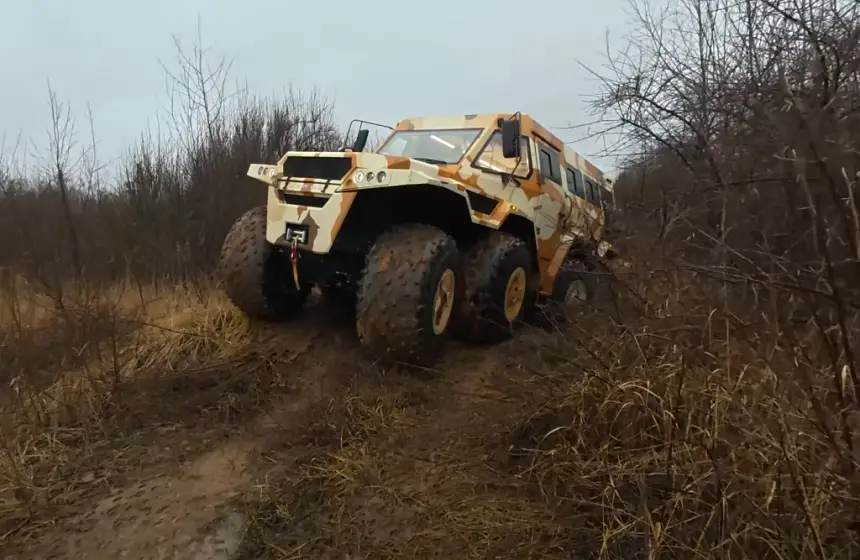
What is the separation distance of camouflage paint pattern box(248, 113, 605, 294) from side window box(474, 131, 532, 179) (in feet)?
0.11

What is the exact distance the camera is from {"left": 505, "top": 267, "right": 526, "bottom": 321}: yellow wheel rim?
5.63m

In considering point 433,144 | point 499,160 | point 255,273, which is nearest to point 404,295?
point 255,273

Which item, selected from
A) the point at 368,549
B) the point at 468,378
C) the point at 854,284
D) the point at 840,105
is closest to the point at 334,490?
the point at 368,549

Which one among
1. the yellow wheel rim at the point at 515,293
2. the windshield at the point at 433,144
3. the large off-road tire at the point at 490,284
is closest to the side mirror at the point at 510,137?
the windshield at the point at 433,144

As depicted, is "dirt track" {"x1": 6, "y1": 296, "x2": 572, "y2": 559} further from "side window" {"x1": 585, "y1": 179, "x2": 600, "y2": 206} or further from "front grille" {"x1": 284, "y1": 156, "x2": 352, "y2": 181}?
"side window" {"x1": 585, "y1": 179, "x2": 600, "y2": 206}

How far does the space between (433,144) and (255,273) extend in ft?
7.00

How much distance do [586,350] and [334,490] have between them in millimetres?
1685

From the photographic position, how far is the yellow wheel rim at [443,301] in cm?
479

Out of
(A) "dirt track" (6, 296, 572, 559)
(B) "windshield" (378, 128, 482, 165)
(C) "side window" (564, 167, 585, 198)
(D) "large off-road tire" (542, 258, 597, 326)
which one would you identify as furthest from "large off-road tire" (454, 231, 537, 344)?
(C) "side window" (564, 167, 585, 198)

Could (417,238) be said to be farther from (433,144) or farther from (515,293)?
(433,144)

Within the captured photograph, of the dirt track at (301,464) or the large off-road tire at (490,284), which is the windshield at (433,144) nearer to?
the large off-road tire at (490,284)

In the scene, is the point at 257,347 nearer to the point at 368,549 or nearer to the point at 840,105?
the point at 368,549

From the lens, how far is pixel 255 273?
530cm

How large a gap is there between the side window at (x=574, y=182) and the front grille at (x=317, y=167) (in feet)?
10.9
